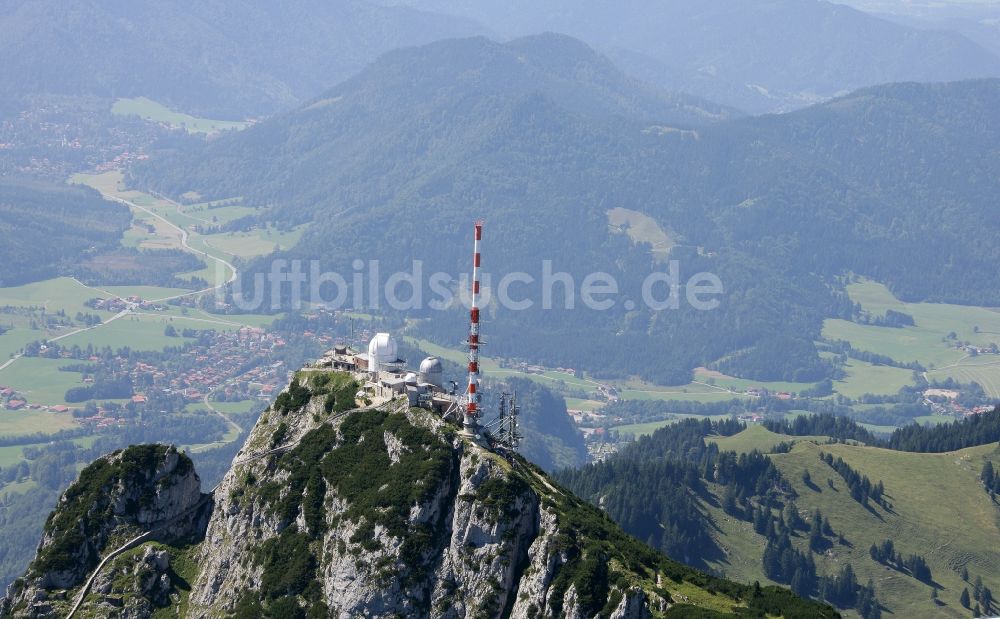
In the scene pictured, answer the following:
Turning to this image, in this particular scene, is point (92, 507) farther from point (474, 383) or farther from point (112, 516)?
point (474, 383)

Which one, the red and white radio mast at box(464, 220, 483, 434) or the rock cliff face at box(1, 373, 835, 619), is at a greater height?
the red and white radio mast at box(464, 220, 483, 434)

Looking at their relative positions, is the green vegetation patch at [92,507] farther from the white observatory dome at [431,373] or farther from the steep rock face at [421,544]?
the white observatory dome at [431,373]

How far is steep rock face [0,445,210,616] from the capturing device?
143 metres

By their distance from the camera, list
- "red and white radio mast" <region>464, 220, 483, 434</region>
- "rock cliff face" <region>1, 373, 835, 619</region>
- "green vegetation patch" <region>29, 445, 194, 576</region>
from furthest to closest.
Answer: "green vegetation patch" <region>29, 445, 194, 576</region>, "red and white radio mast" <region>464, 220, 483, 434</region>, "rock cliff face" <region>1, 373, 835, 619</region>

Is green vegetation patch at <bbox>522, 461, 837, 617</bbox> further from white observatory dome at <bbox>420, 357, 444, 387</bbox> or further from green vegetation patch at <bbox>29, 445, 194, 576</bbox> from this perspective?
green vegetation patch at <bbox>29, 445, 194, 576</bbox>

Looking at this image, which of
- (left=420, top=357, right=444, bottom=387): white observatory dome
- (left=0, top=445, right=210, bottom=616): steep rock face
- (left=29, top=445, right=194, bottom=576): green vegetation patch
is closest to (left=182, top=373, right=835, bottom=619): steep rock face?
(left=0, top=445, right=210, bottom=616): steep rock face

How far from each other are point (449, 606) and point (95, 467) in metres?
46.2

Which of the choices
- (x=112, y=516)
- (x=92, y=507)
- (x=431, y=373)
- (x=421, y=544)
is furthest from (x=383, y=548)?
(x=92, y=507)

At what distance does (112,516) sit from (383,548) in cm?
3434

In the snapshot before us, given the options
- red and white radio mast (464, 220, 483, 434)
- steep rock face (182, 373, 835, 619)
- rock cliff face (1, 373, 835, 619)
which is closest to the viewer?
steep rock face (182, 373, 835, 619)

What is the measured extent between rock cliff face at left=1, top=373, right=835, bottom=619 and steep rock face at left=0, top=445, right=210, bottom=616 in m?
0.22

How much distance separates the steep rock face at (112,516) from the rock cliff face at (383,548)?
0.22 meters

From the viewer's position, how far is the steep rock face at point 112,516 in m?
143

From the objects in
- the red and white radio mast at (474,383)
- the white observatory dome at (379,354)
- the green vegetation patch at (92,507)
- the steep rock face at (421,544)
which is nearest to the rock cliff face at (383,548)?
the steep rock face at (421,544)
